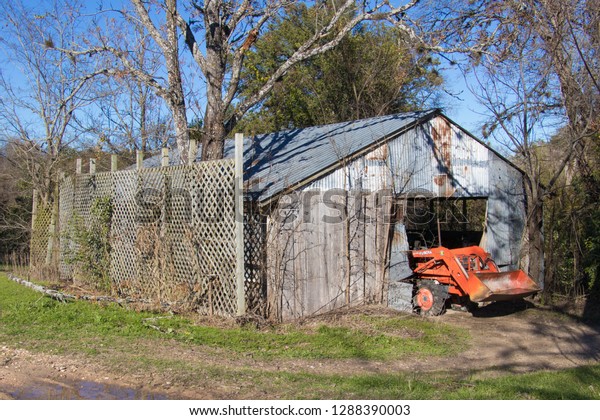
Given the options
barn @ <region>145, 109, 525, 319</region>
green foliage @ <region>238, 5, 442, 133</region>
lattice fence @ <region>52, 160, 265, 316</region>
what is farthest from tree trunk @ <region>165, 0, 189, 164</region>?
green foliage @ <region>238, 5, 442, 133</region>

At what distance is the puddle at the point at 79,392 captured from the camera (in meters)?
5.78

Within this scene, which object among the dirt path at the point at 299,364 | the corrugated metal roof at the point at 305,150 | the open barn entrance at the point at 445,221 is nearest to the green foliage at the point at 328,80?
the open barn entrance at the point at 445,221

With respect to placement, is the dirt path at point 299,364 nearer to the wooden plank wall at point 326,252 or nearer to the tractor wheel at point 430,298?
the tractor wheel at point 430,298

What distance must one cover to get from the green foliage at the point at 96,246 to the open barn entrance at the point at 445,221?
7009 millimetres

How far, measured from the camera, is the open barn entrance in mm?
15004

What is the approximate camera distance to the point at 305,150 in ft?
43.1

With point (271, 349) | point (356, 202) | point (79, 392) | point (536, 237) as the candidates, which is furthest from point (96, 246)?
point (536, 237)

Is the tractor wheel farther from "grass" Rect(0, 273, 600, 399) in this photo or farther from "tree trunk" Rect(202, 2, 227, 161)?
"tree trunk" Rect(202, 2, 227, 161)

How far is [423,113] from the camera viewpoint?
13180 mm

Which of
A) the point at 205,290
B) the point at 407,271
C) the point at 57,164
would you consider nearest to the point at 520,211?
the point at 407,271

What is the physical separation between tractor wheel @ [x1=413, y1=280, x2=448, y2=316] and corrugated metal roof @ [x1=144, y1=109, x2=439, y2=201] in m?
3.10

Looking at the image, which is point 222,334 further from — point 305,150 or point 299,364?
point 305,150

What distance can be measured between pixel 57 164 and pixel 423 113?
1174cm

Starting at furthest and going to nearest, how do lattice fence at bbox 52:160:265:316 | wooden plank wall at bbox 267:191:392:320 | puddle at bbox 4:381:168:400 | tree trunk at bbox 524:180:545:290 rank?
1. tree trunk at bbox 524:180:545:290
2. wooden plank wall at bbox 267:191:392:320
3. lattice fence at bbox 52:160:265:316
4. puddle at bbox 4:381:168:400
